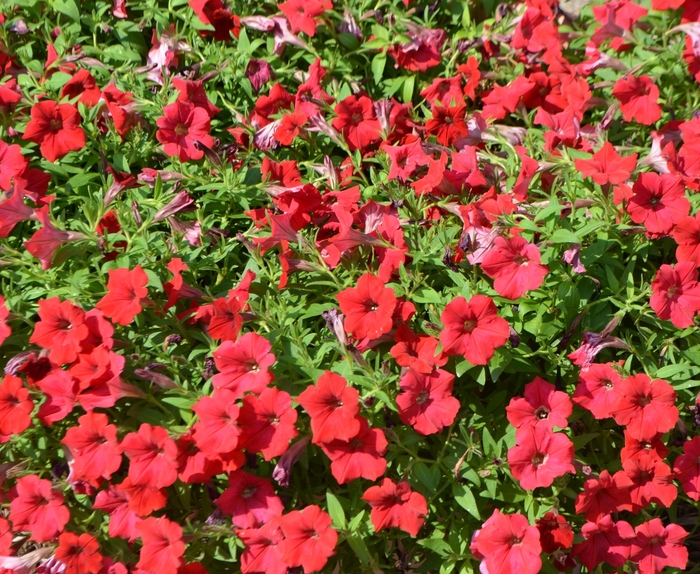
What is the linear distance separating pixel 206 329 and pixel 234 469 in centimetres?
45

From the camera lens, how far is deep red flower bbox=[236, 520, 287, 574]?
183cm

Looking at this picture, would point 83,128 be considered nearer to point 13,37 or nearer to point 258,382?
point 13,37

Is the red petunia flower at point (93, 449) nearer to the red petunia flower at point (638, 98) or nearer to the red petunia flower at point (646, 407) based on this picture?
the red petunia flower at point (646, 407)

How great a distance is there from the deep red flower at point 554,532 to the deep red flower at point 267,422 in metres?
0.69

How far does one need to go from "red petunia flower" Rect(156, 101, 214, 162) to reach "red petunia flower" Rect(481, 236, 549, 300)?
3.61 ft

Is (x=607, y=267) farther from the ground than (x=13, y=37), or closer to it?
closer to it

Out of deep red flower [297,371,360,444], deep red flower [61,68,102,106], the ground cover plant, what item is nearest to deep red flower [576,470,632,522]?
the ground cover plant

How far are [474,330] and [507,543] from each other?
525 mm

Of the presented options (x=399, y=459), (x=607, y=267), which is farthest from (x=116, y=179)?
(x=607, y=267)

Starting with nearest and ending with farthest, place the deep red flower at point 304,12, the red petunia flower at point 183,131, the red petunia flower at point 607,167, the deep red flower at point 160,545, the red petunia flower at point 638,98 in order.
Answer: the deep red flower at point 160,545 → the red petunia flower at point 607,167 → the red petunia flower at point 183,131 → the red petunia flower at point 638,98 → the deep red flower at point 304,12

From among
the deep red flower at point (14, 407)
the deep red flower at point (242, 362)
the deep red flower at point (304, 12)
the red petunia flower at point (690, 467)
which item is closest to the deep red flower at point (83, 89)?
the deep red flower at point (304, 12)

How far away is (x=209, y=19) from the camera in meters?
3.08

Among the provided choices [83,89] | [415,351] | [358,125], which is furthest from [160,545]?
[83,89]

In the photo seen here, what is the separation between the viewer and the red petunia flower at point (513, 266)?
6.21ft
